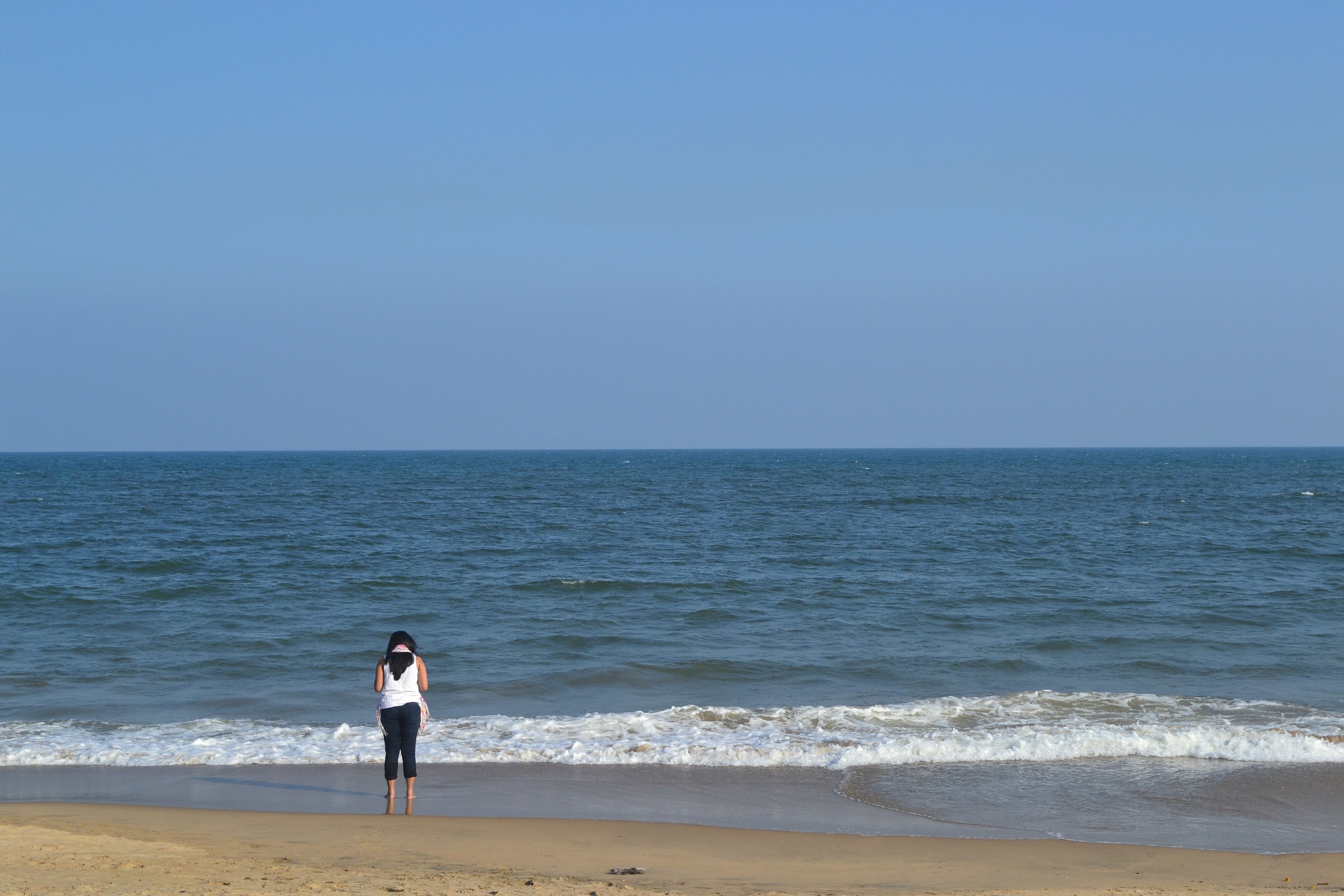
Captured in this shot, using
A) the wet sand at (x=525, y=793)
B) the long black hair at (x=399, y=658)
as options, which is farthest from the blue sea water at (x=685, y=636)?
the long black hair at (x=399, y=658)

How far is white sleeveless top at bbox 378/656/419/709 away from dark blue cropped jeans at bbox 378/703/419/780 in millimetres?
32

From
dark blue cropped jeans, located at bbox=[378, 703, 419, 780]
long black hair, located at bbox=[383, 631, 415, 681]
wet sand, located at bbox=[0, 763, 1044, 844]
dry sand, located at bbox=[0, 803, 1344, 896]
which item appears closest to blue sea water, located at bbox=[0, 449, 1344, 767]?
wet sand, located at bbox=[0, 763, 1044, 844]

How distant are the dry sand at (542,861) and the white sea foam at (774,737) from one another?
6.95ft

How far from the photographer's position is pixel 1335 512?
44.4m

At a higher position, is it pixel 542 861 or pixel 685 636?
pixel 542 861

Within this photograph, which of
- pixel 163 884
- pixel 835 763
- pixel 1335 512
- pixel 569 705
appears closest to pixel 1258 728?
pixel 835 763

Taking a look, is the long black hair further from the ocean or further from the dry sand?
the ocean

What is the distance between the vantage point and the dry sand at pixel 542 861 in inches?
251

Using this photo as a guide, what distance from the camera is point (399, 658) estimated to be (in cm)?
852

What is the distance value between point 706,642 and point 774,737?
5.66 meters

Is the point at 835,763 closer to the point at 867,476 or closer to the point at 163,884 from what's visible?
the point at 163,884

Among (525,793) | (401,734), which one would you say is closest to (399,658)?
(401,734)

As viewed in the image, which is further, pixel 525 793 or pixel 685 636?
pixel 685 636

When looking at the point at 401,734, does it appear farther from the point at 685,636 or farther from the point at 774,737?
the point at 685,636
